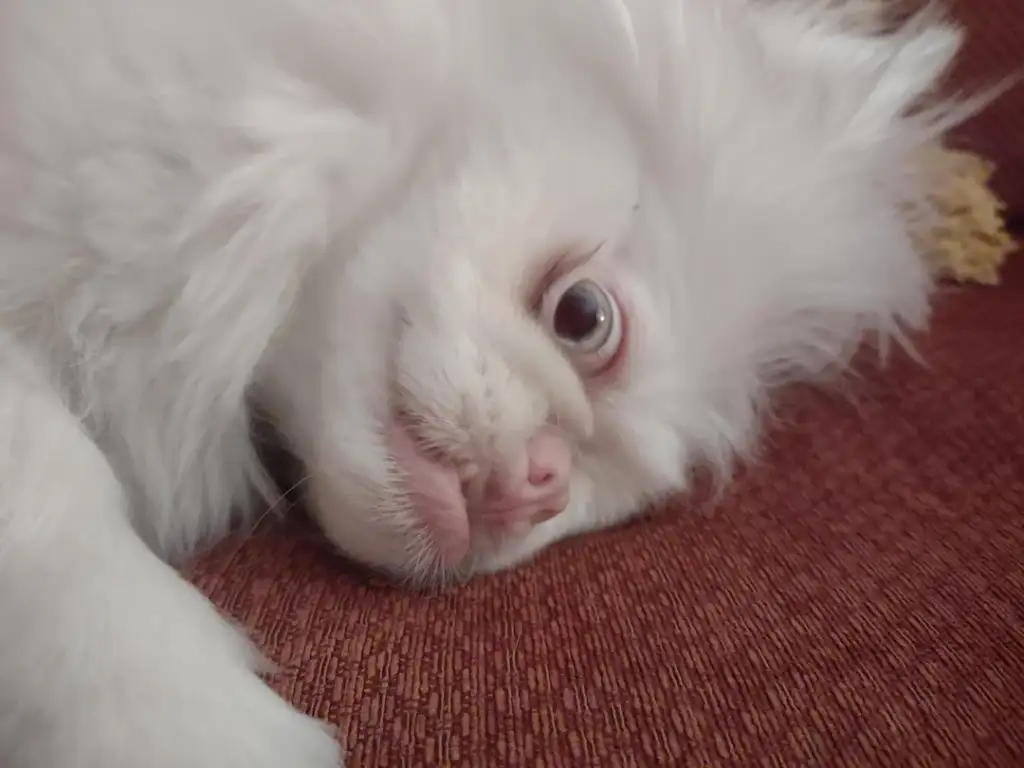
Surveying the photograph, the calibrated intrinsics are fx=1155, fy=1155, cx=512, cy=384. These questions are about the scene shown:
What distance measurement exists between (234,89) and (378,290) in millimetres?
199

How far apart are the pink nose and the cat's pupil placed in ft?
0.31

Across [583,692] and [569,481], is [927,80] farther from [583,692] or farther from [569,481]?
[583,692]

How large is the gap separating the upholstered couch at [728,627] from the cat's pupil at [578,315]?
7.8 inches

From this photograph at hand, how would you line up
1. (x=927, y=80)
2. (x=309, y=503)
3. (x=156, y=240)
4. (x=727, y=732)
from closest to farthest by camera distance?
(x=727, y=732)
(x=156, y=240)
(x=309, y=503)
(x=927, y=80)

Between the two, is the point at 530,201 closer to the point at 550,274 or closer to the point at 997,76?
the point at 550,274

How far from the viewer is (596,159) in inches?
41.8

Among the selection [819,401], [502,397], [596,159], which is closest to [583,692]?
[502,397]

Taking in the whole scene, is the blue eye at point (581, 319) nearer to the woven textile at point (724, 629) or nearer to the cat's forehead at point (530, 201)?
the cat's forehead at point (530, 201)

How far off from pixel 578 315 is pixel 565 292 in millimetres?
24

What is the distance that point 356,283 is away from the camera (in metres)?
0.99

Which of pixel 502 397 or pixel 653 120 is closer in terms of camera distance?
pixel 502 397

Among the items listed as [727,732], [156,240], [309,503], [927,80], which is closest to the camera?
[727,732]

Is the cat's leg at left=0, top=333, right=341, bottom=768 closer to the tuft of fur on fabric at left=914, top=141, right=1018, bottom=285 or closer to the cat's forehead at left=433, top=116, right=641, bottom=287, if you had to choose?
the cat's forehead at left=433, top=116, right=641, bottom=287

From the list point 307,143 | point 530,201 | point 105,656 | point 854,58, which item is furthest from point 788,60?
point 105,656
